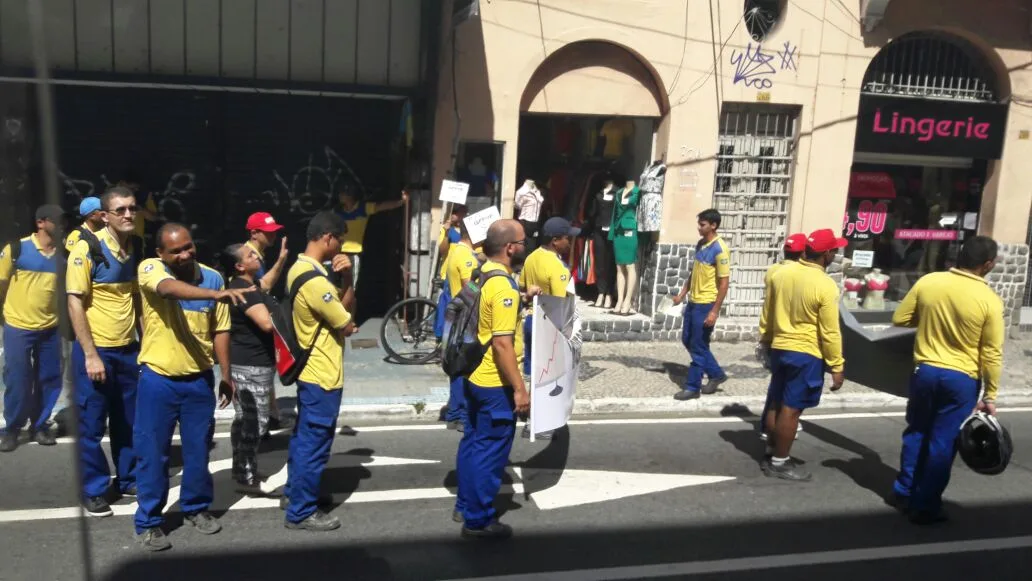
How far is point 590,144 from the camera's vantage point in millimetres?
12531

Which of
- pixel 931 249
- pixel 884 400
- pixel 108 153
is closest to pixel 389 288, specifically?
pixel 108 153

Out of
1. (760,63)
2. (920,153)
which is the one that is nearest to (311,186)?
(760,63)

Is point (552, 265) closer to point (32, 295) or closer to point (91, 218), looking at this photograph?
point (91, 218)

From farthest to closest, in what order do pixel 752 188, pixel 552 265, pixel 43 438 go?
pixel 752 188 → pixel 552 265 → pixel 43 438

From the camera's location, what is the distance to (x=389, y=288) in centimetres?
1195

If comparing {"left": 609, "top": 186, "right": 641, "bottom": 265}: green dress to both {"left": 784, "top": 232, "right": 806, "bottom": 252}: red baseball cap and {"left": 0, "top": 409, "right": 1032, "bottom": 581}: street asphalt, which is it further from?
{"left": 784, "top": 232, "right": 806, "bottom": 252}: red baseball cap

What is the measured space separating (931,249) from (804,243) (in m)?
7.58

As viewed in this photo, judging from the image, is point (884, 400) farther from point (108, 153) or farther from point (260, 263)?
point (108, 153)

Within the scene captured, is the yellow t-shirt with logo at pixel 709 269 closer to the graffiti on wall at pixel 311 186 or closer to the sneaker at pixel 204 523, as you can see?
the graffiti on wall at pixel 311 186

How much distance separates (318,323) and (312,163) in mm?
6620

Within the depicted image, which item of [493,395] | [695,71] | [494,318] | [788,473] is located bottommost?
[788,473]

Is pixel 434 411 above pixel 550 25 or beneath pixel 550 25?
beneath

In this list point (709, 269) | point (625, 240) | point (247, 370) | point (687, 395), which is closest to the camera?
point (247, 370)

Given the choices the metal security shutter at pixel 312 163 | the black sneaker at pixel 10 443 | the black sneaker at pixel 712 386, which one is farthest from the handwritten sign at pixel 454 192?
the black sneaker at pixel 10 443
